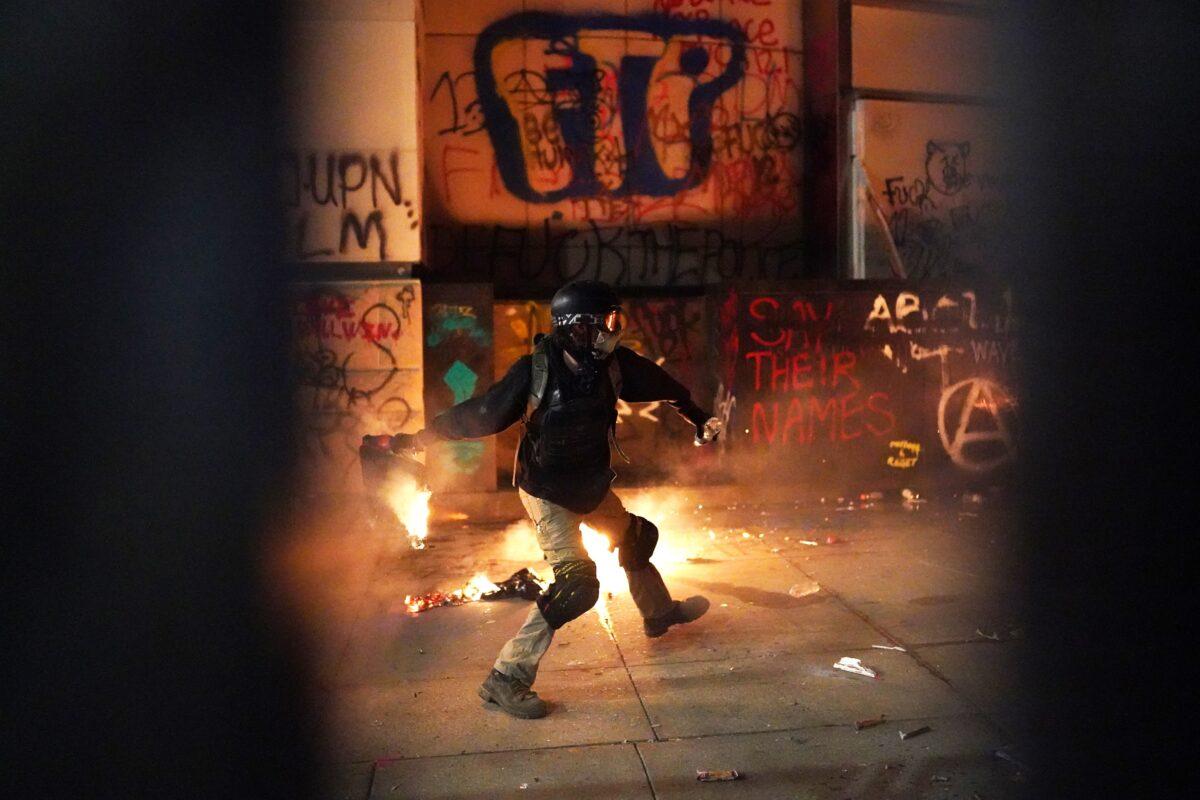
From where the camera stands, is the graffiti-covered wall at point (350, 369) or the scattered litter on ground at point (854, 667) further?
the graffiti-covered wall at point (350, 369)

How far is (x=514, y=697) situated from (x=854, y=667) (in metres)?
1.64

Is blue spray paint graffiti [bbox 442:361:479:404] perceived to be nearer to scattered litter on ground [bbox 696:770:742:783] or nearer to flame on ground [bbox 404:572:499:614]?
flame on ground [bbox 404:572:499:614]

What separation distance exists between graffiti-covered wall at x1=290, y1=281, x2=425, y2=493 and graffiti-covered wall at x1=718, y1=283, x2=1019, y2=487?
2.63 m

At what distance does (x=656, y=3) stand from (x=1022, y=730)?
7952mm

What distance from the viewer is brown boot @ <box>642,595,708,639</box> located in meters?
5.25

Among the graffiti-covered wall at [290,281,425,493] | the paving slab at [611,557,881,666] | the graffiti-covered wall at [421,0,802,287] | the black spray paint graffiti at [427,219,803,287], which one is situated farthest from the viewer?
the black spray paint graffiti at [427,219,803,287]

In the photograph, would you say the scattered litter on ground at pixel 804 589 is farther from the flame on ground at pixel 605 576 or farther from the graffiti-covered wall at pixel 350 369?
the graffiti-covered wall at pixel 350 369

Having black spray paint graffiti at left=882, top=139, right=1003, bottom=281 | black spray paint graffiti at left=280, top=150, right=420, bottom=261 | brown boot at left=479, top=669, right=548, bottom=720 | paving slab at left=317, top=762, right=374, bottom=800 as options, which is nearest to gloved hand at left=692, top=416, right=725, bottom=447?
brown boot at left=479, top=669, right=548, bottom=720

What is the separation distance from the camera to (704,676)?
15.8ft

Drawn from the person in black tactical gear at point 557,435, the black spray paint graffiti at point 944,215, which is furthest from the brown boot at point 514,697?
the black spray paint graffiti at point 944,215

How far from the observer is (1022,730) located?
4.14m

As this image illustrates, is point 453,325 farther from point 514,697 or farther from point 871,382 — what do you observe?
point 514,697

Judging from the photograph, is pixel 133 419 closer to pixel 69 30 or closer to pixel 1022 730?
pixel 69 30

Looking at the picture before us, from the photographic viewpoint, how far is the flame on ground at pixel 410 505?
501 cm
